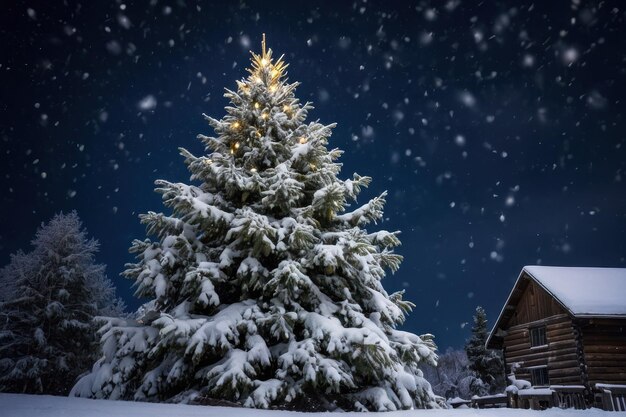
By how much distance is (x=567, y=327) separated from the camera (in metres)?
23.6

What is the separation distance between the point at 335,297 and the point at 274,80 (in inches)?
272

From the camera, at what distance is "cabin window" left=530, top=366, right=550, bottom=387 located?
25.2 m

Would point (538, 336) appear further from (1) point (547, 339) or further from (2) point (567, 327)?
(2) point (567, 327)

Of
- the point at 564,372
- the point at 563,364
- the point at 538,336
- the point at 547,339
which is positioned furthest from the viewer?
the point at 538,336

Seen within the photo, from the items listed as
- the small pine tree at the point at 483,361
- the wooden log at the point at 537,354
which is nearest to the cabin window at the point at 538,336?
the wooden log at the point at 537,354

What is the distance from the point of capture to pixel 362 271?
998cm

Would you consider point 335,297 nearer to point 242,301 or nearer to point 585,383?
point 242,301

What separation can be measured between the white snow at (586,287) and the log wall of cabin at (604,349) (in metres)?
0.66

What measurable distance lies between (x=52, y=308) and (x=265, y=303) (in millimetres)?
20252

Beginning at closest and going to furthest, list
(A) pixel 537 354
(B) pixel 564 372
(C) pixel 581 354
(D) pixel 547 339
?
(C) pixel 581 354, (B) pixel 564 372, (D) pixel 547 339, (A) pixel 537 354

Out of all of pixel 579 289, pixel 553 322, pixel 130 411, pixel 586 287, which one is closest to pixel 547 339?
pixel 553 322

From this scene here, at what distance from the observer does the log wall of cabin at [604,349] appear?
22125 millimetres

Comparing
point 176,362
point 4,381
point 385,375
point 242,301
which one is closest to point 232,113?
point 242,301

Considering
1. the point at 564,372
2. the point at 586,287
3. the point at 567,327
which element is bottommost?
the point at 564,372
